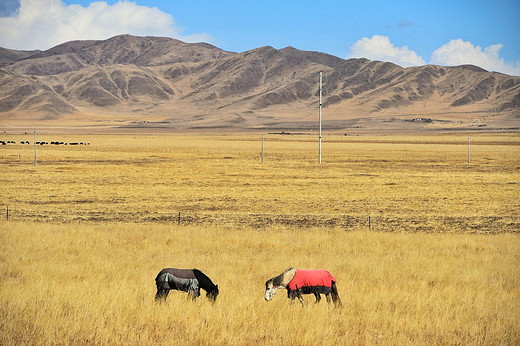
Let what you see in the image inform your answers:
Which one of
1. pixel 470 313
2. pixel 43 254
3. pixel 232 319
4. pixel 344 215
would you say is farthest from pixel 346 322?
pixel 344 215

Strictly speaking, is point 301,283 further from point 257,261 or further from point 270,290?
point 257,261

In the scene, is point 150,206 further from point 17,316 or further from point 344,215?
point 17,316

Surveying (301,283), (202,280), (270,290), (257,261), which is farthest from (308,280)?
(257,261)

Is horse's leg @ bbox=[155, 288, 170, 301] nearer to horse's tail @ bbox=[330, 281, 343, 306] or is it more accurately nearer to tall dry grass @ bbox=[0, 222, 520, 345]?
tall dry grass @ bbox=[0, 222, 520, 345]

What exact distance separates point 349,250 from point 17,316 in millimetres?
9569

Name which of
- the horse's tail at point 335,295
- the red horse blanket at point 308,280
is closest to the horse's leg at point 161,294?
the red horse blanket at point 308,280

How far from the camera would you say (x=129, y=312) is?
9.02 m

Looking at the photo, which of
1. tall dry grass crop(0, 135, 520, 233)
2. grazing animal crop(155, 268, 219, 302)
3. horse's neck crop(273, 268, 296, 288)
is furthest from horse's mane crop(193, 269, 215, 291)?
tall dry grass crop(0, 135, 520, 233)

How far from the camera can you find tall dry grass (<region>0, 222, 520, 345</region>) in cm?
813

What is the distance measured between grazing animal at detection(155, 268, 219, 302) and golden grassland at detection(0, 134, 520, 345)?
0.23 meters

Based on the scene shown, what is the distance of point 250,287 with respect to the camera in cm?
1099

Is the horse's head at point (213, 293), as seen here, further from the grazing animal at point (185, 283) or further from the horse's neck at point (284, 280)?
the horse's neck at point (284, 280)

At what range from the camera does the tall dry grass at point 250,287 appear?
320 inches

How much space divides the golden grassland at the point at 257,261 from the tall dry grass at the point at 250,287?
0.12 feet
